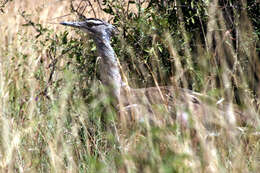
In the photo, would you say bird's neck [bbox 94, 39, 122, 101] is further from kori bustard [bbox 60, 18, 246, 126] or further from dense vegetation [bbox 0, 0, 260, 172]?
dense vegetation [bbox 0, 0, 260, 172]

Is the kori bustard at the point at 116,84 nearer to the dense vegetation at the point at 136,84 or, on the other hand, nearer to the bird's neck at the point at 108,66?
the bird's neck at the point at 108,66

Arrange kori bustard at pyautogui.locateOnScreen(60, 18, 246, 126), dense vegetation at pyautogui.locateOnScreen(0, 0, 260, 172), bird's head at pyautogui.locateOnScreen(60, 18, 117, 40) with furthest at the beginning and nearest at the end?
1. bird's head at pyautogui.locateOnScreen(60, 18, 117, 40)
2. kori bustard at pyautogui.locateOnScreen(60, 18, 246, 126)
3. dense vegetation at pyautogui.locateOnScreen(0, 0, 260, 172)

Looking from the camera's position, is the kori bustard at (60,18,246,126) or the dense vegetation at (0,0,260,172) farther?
the kori bustard at (60,18,246,126)

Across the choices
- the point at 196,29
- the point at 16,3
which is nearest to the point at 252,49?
the point at 196,29

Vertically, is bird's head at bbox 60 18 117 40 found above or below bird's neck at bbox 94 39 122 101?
above

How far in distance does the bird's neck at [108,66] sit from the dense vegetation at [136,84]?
0.11 m

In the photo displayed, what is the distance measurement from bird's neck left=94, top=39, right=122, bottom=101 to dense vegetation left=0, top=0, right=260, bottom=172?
0.37 ft

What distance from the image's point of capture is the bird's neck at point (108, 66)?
362 centimetres

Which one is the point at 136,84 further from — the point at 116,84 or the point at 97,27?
the point at 97,27

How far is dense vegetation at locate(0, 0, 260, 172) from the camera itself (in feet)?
8.40

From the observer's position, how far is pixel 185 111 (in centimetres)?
233

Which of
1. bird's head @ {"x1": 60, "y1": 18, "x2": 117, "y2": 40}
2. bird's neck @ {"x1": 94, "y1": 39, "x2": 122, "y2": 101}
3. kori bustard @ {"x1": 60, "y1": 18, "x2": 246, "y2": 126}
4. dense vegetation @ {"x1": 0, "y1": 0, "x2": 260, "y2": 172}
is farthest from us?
bird's head @ {"x1": 60, "y1": 18, "x2": 117, "y2": 40}

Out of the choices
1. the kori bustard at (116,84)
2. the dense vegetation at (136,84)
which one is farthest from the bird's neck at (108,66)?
the dense vegetation at (136,84)

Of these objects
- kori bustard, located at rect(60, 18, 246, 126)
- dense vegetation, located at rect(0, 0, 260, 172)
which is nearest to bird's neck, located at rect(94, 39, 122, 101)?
kori bustard, located at rect(60, 18, 246, 126)
